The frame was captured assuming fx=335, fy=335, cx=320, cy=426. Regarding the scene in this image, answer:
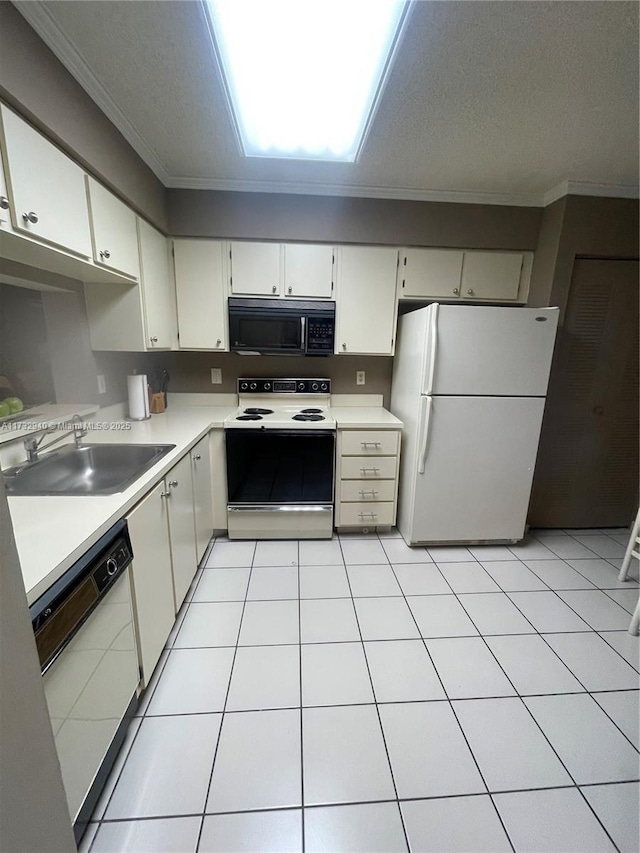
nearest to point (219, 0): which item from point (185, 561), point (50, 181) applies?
point (50, 181)

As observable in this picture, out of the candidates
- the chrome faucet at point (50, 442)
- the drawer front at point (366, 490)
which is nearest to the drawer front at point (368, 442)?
the drawer front at point (366, 490)

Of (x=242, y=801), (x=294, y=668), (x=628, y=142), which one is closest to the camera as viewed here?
(x=242, y=801)

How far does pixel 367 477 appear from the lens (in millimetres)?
2305

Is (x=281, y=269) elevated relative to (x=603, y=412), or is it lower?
elevated

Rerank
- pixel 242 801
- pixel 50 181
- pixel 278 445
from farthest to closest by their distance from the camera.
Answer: pixel 278 445, pixel 50 181, pixel 242 801

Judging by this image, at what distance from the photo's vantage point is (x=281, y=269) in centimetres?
228

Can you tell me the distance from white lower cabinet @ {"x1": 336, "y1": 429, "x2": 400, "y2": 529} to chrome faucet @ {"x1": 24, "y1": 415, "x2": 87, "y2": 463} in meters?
1.43

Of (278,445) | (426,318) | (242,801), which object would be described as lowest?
(242,801)

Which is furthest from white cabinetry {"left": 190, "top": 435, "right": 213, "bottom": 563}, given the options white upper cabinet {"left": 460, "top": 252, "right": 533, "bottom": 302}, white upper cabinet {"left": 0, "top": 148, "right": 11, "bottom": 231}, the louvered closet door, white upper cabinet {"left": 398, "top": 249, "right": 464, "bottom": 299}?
the louvered closet door

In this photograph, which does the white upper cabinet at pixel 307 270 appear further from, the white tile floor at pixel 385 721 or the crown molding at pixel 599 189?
the white tile floor at pixel 385 721

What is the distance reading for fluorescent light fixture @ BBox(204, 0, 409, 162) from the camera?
3.39 feet

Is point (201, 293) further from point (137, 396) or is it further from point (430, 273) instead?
point (430, 273)

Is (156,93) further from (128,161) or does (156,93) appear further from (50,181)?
(50,181)

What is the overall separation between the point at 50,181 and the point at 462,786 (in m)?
2.46
